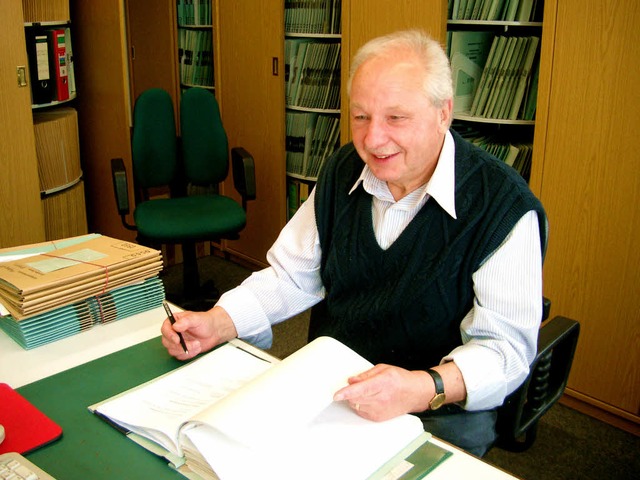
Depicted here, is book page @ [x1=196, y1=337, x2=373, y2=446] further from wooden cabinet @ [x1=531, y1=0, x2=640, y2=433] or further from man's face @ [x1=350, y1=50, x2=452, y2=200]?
wooden cabinet @ [x1=531, y1=0, x2=640, y2=433]

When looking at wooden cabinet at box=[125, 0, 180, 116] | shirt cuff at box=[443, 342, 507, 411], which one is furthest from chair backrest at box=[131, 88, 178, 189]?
shirt cuff at box=[443, 342, 507, 411]

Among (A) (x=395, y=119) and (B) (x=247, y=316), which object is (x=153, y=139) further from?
(A) (x=395, y=119)

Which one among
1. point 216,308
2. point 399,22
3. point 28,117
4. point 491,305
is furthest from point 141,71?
point 491,305

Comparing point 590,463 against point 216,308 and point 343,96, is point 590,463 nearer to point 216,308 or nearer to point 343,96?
point 216,308

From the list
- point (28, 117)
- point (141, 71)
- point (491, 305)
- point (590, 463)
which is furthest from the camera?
point (141, 71)

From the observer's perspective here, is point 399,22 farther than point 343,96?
No

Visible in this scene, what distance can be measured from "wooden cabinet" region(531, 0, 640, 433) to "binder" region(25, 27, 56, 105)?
7.59ft

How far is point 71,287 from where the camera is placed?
4.70 ft

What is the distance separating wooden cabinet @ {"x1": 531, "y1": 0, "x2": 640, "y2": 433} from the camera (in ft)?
7.26

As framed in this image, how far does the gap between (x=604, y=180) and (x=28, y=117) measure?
2.40m

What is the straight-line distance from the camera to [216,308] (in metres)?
1.47

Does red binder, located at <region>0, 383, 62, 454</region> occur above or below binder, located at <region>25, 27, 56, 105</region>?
below

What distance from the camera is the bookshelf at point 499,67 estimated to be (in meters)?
2.59

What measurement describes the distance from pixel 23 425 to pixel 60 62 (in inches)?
105
